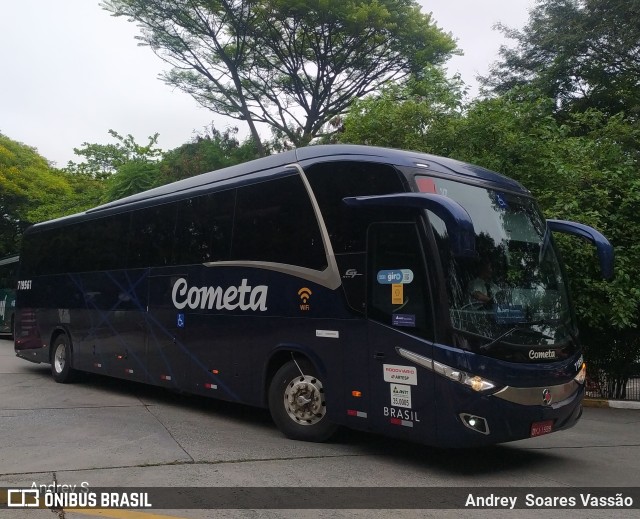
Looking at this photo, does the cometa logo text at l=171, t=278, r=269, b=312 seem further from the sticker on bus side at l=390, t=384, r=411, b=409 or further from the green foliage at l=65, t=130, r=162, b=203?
the green foliage at l=65, t=130, r=162, b=203

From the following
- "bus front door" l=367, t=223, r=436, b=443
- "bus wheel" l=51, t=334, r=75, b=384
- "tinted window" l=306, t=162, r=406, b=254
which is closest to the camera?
"bus front door" l=367, t=223, r=436, b=443

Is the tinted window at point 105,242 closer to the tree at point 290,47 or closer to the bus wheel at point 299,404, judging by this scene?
the bus wheel at point 299,404

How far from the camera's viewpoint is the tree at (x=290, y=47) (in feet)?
81.0

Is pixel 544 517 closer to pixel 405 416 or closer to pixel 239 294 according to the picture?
pixel 405 416

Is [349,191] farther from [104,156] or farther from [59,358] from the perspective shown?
[104,156]

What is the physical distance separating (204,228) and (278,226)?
176 centimetres

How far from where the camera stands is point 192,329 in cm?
989

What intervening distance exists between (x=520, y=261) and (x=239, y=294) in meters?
3.65

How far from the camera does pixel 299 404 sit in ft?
→ 26.5

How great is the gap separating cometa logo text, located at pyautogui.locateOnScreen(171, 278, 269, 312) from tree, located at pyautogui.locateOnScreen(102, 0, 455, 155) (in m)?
15.8

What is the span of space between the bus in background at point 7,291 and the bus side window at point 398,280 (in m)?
21.8

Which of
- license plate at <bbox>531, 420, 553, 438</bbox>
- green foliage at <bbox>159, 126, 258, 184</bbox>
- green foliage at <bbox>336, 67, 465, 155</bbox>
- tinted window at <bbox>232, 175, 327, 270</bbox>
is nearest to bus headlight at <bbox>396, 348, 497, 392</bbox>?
license plate at <bbox>531, 420, 553, 438</bbox>

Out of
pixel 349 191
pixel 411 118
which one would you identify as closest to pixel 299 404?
pixel 349 191

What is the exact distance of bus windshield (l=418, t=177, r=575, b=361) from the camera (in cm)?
660
